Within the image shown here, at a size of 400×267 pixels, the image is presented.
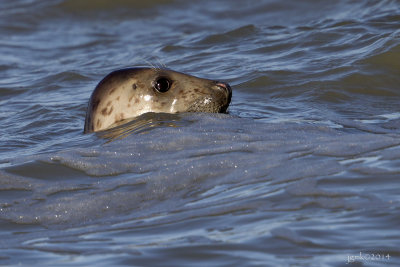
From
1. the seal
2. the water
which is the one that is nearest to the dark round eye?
the seal

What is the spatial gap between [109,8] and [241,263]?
11726 millimetres

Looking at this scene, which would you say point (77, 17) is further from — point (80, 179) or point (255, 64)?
point (80, 179)

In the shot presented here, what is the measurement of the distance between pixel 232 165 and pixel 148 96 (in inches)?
67.5

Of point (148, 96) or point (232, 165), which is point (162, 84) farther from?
point (232, 165)

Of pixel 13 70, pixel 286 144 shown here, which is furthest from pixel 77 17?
pixel 286 144

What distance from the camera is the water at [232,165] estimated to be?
12.3 ft

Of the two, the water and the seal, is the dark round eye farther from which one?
the water

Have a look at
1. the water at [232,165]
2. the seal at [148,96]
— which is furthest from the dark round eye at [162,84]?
the water at [232,165]

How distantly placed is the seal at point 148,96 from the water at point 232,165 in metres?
0.15

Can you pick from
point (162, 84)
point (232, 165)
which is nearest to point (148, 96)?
point (162, 84)

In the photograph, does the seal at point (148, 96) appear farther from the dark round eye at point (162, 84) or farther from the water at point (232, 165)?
the water at point (232, 165)

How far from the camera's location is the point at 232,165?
16.1ft

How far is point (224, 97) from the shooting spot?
21.2 feet

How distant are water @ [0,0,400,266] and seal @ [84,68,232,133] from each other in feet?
0.51
